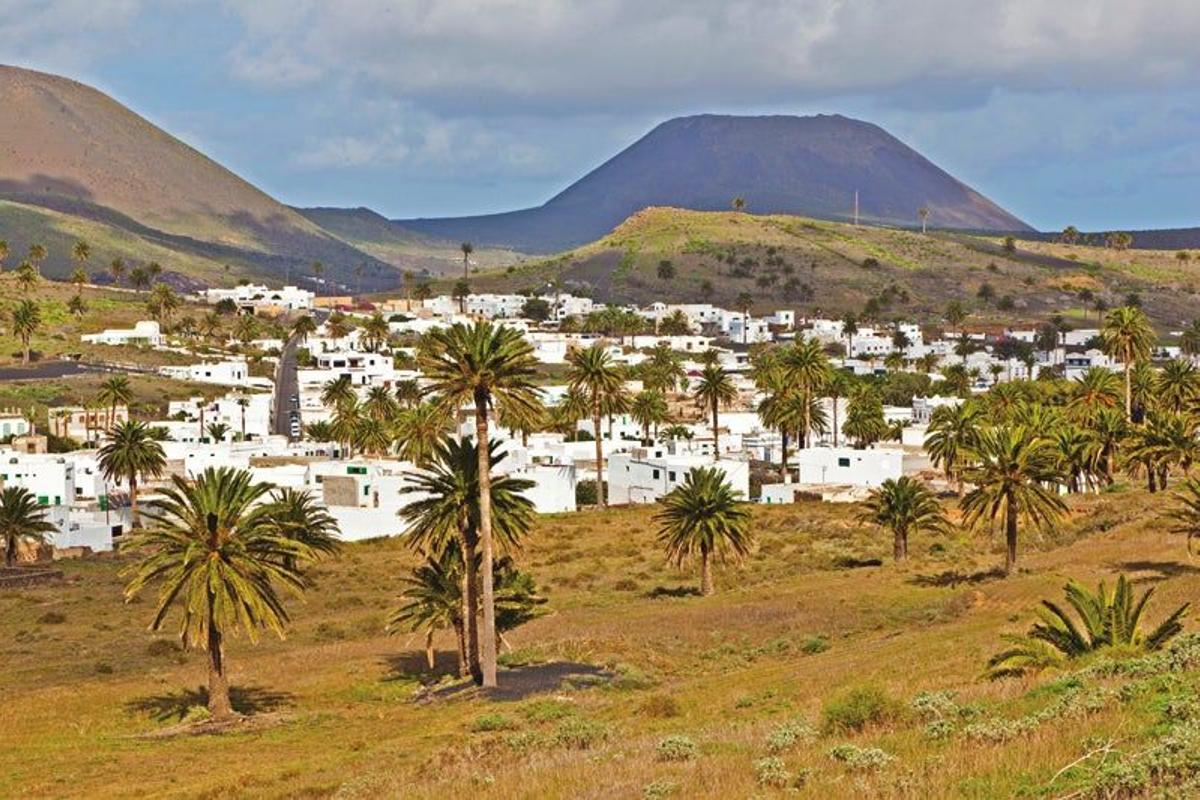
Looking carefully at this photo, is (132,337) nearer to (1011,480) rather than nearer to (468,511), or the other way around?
(1011,480)

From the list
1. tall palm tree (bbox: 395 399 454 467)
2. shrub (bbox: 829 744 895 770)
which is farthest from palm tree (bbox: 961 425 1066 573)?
tall palm tree (bbox: 395 399 454 467)

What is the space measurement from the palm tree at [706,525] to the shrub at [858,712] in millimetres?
35992

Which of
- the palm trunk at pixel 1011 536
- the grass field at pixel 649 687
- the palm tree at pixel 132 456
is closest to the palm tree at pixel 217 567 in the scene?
the grass field at pixel 649 687

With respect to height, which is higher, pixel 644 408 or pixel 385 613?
pixel 644 408

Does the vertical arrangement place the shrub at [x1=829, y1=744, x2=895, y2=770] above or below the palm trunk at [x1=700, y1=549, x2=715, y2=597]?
above

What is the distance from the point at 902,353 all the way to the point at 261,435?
9404 cm

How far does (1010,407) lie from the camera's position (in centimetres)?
9338

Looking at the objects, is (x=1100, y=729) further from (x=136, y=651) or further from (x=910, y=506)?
(x=910, y=506)

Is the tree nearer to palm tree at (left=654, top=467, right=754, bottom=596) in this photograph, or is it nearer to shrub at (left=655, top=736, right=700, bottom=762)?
palm tree at (left=654, top=467, right=754, bottom=596)

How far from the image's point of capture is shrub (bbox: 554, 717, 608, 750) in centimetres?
2483

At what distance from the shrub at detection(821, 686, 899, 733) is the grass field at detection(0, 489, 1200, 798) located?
0.17m

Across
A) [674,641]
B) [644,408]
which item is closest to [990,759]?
[674,641]

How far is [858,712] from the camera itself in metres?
21.8

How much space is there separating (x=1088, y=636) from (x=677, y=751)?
35.8ft
